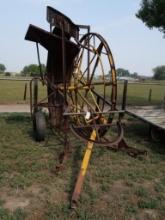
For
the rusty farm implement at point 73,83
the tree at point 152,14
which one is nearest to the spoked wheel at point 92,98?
the rusty farm implement at point 73,83

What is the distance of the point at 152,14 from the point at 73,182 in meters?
10.5

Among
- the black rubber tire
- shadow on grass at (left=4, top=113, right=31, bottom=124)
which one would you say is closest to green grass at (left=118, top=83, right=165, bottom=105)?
shadow on grass at (left=4, top=113, right=31, bottom=124)

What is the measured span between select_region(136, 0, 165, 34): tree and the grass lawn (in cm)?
781

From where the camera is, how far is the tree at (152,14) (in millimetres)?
12727

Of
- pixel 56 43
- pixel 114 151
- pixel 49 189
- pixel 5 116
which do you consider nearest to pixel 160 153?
pixel 114 151

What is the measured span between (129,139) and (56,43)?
2619mm

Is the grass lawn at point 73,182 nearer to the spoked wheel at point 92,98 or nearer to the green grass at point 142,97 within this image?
the spoked wheel at point 92,98

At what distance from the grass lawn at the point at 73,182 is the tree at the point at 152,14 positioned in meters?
7.81

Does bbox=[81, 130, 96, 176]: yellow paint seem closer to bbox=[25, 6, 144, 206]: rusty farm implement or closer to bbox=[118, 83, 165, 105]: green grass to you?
bbox=[25, 6, 144, 206]: rusty farm implement

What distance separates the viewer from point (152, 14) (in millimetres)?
13234

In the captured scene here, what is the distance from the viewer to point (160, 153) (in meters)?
6.04

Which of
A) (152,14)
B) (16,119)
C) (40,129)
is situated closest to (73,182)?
(40,129)

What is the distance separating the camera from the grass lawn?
3.58 m

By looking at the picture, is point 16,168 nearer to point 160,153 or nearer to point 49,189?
point 49,189
